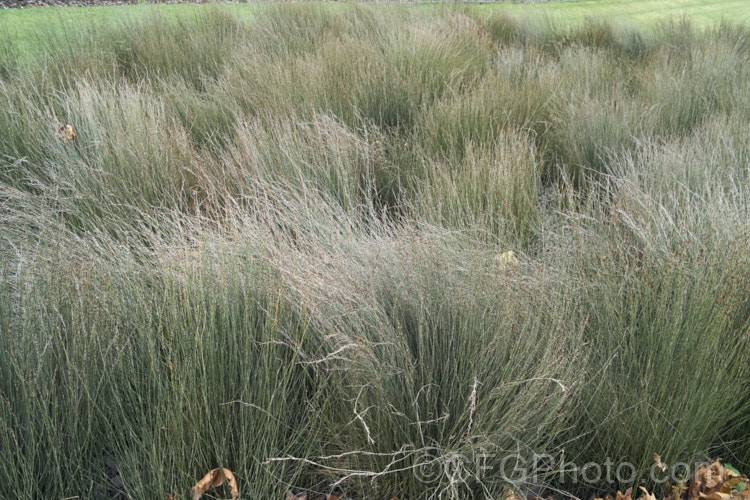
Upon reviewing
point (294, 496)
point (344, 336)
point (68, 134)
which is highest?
point (68, 134)

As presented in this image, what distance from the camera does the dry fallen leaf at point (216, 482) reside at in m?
1.31

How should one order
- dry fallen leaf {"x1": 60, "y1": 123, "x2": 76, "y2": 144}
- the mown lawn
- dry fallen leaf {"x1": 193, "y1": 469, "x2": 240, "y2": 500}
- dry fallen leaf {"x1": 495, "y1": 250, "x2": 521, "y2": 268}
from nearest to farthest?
dry fallen leaf {"x1": 193, "y1": 469, "x2": 240, "y2": 500}, dry fallen leaf {"x1": 495, "y1": 250, "x2": 521, "y2": 268}, dry fallen leaf {"x1": 60, "y1": 123, "x2": 76, "y2": 144}, the mown lawn

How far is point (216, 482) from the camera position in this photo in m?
1.35

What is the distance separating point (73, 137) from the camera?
298cm

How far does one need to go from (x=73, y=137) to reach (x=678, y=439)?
310 centimetres

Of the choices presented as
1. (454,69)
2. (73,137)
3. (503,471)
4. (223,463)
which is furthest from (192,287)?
(454,69)

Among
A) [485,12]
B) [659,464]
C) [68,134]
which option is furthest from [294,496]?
[485,12]

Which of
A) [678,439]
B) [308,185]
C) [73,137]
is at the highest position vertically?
[73,137]

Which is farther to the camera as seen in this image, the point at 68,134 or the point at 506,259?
the point at 68,134

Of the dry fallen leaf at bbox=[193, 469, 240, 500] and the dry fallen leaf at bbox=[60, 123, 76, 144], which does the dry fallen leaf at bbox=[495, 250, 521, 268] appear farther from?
the dry fallen leaf at bbox=[60, 123, 76, 144]

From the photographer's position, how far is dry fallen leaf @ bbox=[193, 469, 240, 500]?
131cm

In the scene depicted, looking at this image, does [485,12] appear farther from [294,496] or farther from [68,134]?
[294,496]

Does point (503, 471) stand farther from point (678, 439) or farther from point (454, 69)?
point (454, 69)

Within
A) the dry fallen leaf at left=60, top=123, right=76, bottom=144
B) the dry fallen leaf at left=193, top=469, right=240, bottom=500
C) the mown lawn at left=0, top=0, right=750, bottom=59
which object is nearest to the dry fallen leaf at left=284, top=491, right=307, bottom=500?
the dry fallen leaf at left=193, top=469, right=240, bottom=500
